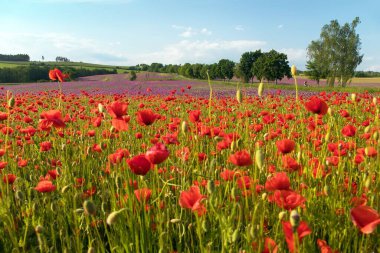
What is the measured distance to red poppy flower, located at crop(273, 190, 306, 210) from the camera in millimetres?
1424

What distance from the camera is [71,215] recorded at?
2.36m

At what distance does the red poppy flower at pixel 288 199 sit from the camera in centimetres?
142

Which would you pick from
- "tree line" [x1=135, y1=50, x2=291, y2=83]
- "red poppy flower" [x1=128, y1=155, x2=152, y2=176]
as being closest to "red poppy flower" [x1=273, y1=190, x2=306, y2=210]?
"red poppy flower" [x1=128, y1=155, x2=152, y2=176]

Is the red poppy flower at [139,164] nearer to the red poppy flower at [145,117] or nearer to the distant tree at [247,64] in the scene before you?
the red poppy flower at [145,117]

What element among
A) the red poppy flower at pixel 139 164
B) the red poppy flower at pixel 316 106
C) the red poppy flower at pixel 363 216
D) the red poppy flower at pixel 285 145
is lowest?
the red poppy flower at pixel 363 216

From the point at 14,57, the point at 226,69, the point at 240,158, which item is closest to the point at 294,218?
the point at 240,158

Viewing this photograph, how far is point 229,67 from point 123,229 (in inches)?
2528

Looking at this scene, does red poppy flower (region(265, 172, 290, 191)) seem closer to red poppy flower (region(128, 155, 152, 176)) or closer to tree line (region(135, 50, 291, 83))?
red poppy flower (region(128, 155, 152, 176))

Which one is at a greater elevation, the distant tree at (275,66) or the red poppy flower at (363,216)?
the distant tree at (275,66)

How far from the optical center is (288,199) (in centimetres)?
145

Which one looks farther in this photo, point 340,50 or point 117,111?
point 340,50

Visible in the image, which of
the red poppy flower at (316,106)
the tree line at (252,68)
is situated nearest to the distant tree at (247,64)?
the tree line at (252,68)

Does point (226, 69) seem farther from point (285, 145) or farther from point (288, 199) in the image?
point (288, 199)

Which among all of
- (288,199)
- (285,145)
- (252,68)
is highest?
(252,68)
